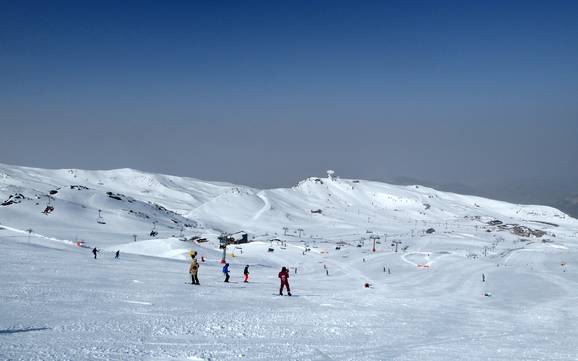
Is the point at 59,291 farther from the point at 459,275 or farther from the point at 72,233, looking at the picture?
the point at 72,233

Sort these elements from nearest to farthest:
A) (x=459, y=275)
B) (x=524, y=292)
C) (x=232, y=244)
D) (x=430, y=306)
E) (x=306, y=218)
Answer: (x=430, y=306)
(x=524, y=292)
(x=459, y=275)
(x=232, y=244)
(x=306, y=218)

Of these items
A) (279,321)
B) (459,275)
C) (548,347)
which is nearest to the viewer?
(548,347)

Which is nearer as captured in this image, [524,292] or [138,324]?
[138,324]

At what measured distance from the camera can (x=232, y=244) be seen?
98.6 meters

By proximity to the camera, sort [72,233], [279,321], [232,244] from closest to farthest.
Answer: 1. [279,321]
2. [72,233]
3. [232,244]

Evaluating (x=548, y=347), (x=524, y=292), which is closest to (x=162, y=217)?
(x=524, y=292)

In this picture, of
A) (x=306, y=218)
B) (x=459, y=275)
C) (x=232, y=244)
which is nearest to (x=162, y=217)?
(x=232, y=244)

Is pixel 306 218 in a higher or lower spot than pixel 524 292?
higher

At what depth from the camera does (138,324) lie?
39.5 ft

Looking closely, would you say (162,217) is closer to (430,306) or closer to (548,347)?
(430,306)

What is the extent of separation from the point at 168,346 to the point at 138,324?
2.28 m

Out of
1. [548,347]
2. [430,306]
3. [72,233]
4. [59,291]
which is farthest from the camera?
[72,233]

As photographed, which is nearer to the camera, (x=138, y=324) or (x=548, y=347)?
(x=138, y=324)

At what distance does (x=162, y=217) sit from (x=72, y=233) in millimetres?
50166
